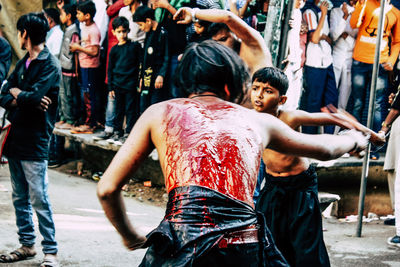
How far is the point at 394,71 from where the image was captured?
7859 mm

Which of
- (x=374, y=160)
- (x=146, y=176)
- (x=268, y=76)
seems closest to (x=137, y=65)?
(x=146, y=176)

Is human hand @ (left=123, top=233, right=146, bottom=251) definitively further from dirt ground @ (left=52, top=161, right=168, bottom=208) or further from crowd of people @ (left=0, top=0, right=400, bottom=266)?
dirt ground @ (left=52, top=161, right=168, bottom=208)

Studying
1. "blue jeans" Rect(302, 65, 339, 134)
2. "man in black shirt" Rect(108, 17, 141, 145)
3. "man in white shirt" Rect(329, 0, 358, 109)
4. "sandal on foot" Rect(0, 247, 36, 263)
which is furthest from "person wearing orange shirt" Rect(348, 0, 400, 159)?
"sandal on foot" Rect(0, 247, 36, 263)

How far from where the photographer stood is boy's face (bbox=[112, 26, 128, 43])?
761 centimetres

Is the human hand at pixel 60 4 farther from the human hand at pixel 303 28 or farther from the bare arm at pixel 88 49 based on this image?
the human hand at pixel 303 28

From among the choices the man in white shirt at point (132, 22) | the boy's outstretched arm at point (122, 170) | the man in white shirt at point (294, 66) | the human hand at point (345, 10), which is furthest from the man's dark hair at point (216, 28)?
the boy's outstretched arm at point (122, 170)

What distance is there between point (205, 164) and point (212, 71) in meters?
0.39

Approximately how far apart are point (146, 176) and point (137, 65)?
1495 millimetres

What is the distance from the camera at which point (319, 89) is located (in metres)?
7.87

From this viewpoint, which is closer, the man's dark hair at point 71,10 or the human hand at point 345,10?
the human hand at point 345,10

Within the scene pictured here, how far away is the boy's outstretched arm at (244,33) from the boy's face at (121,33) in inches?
122

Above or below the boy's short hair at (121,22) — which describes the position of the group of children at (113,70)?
below

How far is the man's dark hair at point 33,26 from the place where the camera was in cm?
446

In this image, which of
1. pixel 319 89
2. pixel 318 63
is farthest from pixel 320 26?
pixel 319 89
